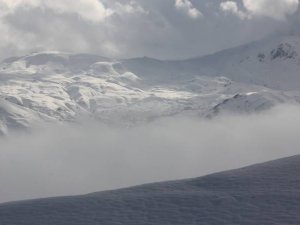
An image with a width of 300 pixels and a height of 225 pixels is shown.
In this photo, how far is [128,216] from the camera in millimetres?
67062

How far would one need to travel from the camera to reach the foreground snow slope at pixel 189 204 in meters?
65.0

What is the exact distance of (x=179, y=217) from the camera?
216ft

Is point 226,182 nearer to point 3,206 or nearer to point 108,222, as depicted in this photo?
point 108,222

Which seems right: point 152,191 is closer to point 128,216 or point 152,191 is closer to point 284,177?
point 128,216

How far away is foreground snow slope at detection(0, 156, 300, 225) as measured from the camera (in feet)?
213

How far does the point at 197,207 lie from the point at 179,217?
291cm

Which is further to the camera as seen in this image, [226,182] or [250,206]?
[226,182]

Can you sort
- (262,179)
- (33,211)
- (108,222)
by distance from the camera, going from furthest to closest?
(262,179)
(33,211)
(108,222)

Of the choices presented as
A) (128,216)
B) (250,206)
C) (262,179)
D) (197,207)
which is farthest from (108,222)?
(262,179)

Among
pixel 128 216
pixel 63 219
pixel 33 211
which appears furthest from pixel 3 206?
pixel 128 216

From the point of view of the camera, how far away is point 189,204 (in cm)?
6919

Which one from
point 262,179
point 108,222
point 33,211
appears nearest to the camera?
point 108,222

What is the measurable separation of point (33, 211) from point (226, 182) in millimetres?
18953

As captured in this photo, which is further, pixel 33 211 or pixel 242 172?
pixel 242 172
